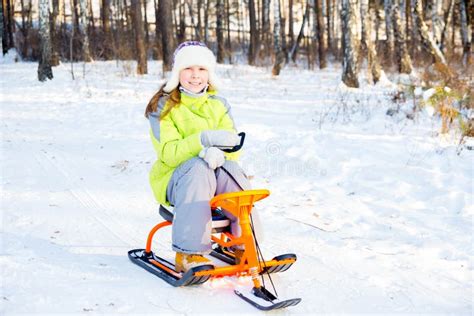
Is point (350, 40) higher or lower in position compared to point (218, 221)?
higher

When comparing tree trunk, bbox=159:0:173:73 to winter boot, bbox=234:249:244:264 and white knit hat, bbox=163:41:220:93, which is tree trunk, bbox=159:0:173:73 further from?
winter boot, bbox=234:249:244:264

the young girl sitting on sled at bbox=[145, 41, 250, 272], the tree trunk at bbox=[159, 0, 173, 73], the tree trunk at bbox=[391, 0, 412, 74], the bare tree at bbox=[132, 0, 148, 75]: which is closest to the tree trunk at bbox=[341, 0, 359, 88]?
the tree trunk at bbox=[391, 0, 412, 74]

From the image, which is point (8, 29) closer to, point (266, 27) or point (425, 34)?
point (266, 27)

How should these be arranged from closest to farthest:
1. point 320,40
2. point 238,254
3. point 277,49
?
point 238,254
point 277,49
point 320,40

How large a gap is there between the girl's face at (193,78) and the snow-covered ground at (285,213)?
3.42 ft

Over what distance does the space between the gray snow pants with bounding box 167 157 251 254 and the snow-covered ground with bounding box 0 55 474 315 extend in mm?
231

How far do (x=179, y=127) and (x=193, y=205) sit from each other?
0.51 m

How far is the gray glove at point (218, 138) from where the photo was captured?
3.01 metres

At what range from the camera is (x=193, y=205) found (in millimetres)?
2986

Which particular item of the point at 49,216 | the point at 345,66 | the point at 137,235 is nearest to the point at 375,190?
the point at 137,235

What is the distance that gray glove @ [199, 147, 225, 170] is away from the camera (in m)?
2.98

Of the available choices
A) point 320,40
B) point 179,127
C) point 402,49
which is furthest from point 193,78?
point 320,40

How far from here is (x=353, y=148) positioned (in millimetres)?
5953

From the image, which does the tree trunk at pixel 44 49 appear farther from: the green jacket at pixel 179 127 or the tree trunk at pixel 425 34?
the green jacket at pixel 179 127
